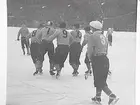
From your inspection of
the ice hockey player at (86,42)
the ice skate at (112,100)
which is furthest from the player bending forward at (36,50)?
the ice skate at (112,100)

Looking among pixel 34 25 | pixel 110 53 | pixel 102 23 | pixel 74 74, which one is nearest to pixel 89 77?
pixel 74 74

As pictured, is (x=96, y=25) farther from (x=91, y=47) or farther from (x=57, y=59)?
(x=57, y=59)

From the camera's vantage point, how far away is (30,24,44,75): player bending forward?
2.80 metres

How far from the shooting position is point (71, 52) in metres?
2.76

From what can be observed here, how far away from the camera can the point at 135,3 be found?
2.63 m

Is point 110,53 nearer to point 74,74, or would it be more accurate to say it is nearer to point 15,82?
point 74,74

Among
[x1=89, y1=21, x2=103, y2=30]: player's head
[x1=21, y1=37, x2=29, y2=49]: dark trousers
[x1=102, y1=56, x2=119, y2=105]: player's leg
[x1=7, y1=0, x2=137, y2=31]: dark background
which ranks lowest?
[x1=102, y1=56, x2=119, y2=105]: player's leg

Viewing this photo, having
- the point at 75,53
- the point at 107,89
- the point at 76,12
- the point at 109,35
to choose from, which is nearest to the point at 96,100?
the point at 107,89

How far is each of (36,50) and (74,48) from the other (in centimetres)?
41

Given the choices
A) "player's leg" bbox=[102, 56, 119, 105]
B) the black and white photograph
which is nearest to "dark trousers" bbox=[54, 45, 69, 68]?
the black and white photograph

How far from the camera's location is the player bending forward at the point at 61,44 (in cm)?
275

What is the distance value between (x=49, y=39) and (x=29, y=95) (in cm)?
62

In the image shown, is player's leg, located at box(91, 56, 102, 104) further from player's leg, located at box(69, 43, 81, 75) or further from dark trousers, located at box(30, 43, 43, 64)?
dark trousers, located at box(30, 43, 43, 64)

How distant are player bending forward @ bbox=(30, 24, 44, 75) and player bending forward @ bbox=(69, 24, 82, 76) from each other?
1.04 feet
